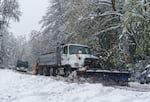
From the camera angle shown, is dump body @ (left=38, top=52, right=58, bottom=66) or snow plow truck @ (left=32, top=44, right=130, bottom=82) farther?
dump body @ (left=38, top=52, right=58, bottom=66)

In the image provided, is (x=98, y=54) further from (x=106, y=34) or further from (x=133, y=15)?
(x=133, y=15)

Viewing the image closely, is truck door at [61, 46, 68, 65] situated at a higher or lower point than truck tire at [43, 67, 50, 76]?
higher

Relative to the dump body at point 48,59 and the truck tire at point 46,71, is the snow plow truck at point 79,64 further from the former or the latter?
the truck tire at point 46,71

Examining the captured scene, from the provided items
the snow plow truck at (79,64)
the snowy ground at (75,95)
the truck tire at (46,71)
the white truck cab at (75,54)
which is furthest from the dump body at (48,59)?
the snowy ground at (75,95)

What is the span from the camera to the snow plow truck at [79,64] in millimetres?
22016

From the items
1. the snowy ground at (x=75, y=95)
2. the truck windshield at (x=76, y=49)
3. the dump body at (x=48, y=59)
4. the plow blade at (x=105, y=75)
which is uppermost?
the truck windshield at (x=76, y=49)

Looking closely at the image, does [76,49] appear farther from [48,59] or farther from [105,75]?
[48,59]

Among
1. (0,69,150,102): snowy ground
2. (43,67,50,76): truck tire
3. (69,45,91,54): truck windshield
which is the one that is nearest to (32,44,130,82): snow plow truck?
(69,45,91,54): truck windshield

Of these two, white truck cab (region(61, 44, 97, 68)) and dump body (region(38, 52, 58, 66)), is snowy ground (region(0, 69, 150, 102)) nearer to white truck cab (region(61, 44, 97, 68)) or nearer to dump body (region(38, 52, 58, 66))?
white truck cab (region(61, 44, 97, 68))

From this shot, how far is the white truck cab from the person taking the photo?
2628cm

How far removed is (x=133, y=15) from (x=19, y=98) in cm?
641

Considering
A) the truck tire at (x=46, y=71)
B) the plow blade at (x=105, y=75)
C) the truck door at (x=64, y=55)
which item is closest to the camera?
the plow blade at (x=105, y=75)

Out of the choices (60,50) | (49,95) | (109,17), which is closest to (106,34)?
(109,17)

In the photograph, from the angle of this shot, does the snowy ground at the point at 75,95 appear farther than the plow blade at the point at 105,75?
No
